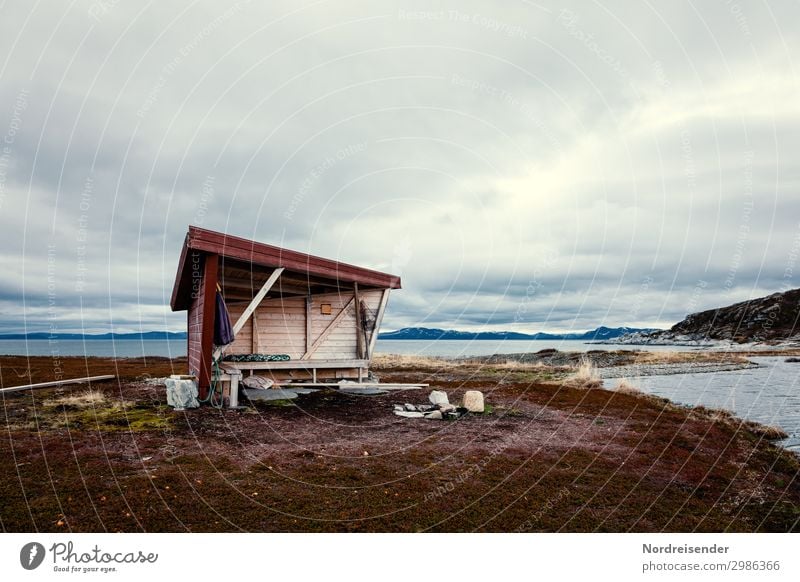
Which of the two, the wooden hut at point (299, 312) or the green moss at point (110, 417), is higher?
the wooden hut at point (299, 312)

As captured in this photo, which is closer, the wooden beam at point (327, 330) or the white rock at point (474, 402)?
the white rock at point (474, 402)

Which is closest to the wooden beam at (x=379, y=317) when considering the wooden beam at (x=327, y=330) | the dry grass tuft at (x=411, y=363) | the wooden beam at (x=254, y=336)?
the wooden beam at (x=327, y=330)

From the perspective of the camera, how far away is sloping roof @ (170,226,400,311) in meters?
Result: 10.2

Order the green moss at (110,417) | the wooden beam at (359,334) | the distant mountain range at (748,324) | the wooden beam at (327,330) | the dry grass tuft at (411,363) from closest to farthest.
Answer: the green moss at (110,417) → the wooden beam at (327,330) → the wooden beam at (359,334) → the dry grass tuft at (411,363) → the distant mountain range at (748,324)

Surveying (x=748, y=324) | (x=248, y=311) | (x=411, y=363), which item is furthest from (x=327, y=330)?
(x=748, y=324)

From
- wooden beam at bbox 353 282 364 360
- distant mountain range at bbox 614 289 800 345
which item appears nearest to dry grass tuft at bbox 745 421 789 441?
wooden beam at bbox 353 282 364 360

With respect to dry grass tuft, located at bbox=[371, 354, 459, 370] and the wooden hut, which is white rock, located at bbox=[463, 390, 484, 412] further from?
dry grass tuft, located at bbox=[371, 354, 459, 370]

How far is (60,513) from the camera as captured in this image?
A: 14.4 ft

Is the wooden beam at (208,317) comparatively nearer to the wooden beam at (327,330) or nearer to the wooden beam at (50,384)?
the wooden beam at (327,330)

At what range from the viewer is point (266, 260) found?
1140 cm

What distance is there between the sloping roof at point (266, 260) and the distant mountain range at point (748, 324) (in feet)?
173

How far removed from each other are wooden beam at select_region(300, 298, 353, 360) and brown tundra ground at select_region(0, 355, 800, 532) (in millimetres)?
4165

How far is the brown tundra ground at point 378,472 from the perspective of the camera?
180 inches

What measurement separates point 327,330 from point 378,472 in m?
9.57
